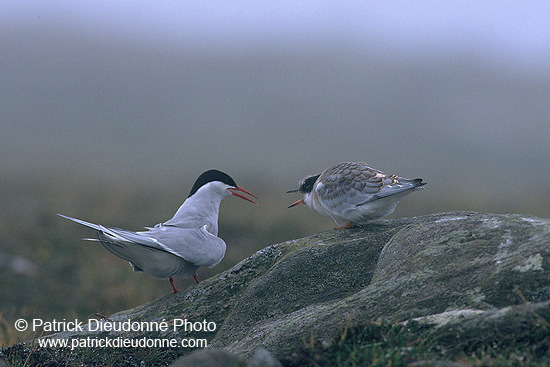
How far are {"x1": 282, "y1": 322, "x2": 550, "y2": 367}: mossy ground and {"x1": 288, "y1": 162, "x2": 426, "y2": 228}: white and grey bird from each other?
2452mm

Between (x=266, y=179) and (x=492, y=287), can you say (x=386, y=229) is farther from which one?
(x=266, y=179)

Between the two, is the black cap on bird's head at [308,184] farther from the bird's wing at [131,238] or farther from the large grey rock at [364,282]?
the bird's wing at [131,238]

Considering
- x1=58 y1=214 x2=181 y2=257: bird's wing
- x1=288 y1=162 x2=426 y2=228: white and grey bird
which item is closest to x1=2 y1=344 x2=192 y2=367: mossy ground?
x1=58 y1=214 x2=181 y2=257: bird's wing

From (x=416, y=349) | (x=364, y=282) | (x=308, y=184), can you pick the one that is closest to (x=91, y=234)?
(x=308, y=184)

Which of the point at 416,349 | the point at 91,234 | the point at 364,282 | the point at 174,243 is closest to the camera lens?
the point at 416,349

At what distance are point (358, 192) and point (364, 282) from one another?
4.40 ft

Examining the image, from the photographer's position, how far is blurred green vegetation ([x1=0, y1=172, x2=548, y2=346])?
1043 cm

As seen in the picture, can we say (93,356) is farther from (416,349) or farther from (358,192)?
(358,192)

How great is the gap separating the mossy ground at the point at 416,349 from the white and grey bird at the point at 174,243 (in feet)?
8.35

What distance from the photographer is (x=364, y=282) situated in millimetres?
4359

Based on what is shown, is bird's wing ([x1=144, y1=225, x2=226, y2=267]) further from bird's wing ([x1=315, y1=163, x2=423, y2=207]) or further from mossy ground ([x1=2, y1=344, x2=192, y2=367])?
bird's wing ([x1=315, y1=163, x2=423, y2=207])

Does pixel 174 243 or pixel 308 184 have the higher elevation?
pixel 308 184

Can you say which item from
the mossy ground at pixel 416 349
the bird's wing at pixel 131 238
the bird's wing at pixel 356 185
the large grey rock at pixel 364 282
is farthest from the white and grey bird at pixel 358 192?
the mossy ground at pixel 416 349

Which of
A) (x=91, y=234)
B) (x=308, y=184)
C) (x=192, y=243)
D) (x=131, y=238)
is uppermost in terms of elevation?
(x=308, y=184)
